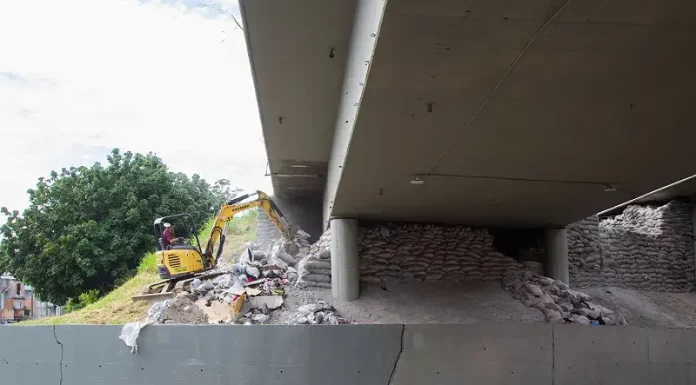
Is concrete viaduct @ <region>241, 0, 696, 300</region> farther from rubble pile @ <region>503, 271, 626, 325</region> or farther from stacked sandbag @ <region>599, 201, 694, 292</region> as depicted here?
stacked sandbag @ <region>599, 201, 694, 292</region>

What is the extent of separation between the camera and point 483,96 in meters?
3.67

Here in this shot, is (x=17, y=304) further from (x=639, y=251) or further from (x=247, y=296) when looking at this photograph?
(x=639, y=251)

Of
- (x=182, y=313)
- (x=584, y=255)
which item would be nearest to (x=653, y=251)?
(x=584, y=255)

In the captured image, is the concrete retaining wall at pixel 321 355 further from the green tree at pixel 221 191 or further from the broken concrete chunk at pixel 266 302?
the green tree at pixel 221 191

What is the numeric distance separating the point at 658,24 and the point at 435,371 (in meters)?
3.71

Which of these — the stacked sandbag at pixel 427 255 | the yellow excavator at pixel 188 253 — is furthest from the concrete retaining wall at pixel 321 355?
the yellow excavator at pixel 188 253

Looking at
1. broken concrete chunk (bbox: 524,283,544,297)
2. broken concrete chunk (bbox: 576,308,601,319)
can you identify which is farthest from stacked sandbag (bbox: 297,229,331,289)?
broken concrete chunk (bbox: 576,308,601,319)

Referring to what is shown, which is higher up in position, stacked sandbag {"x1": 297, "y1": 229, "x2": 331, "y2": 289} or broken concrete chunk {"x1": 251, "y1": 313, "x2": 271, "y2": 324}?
stacked sandbag {"x1": 297, "y1": 229, "x2": 331, "y2": 289}

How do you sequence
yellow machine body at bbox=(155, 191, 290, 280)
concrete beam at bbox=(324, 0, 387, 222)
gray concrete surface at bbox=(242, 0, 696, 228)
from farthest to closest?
yellow machine body at bbox=(155, 191, 290, 280)
concrete beam at bbox=(324, 0, 387, 222)
gray concrete surface at bbox=(242, 0, 696, 228)

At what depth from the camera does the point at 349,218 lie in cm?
838

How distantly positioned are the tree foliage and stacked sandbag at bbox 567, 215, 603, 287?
1416 centimetres

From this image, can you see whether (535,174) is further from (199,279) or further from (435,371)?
(199,279)

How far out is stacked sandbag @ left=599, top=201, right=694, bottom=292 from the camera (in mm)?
11000

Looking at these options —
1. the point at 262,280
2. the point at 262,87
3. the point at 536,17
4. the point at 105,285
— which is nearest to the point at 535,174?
the point at 262,87
